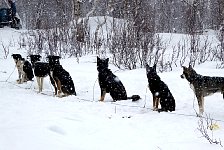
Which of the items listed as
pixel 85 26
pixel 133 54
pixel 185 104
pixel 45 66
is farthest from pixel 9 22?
pixel 185 104

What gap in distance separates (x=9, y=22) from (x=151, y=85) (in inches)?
720

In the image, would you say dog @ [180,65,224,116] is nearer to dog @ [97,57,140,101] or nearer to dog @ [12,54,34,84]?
dog @ [97,57,140,101]

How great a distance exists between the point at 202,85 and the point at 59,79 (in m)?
3.48

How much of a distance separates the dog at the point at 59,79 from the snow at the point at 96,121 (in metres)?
0.29

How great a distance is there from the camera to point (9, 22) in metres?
23.5

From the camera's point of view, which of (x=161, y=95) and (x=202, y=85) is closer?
(x=202, y=85)

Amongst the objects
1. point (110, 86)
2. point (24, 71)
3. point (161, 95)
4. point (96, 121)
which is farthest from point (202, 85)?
point (24, 71)

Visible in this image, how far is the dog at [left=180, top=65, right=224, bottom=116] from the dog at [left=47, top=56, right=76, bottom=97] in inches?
114

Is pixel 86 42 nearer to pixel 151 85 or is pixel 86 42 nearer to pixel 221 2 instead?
pixel 221 2

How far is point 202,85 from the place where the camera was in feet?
22.9

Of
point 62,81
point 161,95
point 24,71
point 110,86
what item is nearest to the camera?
point 161,95

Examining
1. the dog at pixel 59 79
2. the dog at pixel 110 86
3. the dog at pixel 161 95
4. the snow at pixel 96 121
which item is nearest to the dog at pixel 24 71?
the snow at pixel 96 121

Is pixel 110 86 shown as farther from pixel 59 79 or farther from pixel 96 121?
pixel 96 121

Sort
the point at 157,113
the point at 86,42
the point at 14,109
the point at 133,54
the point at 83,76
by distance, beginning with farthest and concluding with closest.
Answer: the point at 86,42, the point at 133,54, the point at 83,76, the point at 157,113, the point at 14,109
